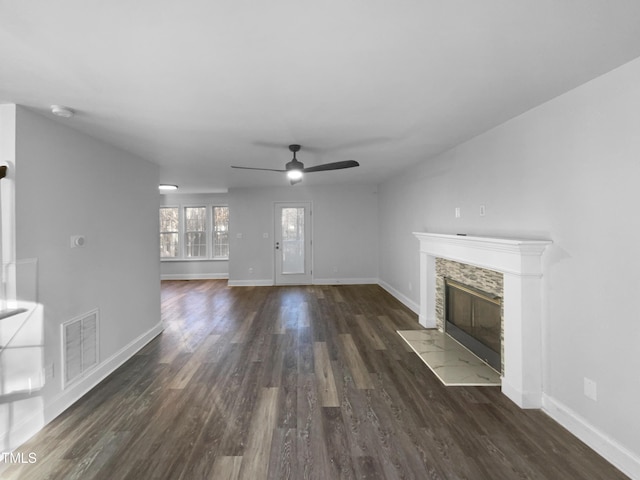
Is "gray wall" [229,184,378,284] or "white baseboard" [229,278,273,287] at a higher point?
"gray wall" [229,184,378,284]

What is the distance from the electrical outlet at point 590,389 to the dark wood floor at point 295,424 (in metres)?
0.34

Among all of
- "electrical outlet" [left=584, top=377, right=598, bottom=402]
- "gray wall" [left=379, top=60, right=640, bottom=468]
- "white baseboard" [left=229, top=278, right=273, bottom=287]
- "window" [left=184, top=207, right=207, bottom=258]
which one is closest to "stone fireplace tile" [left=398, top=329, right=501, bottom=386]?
"gray wall" [left=379, top=60, right=640, bottom=468]

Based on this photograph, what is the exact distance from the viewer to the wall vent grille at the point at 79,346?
254cm

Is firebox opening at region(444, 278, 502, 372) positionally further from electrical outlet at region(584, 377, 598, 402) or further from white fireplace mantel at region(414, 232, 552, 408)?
electrical outlet at region(584, 377, 598, 402)

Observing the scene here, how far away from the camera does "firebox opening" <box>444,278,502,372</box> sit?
299 centimetres

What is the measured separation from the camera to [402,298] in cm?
561

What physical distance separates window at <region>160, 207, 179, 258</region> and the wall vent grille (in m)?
5.84

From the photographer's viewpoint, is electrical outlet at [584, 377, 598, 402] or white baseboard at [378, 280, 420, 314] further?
white baseboard at [378, 280, 420, 314]

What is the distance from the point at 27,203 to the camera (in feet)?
7.22

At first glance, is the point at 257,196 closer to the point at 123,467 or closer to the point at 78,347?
the point at 78,347

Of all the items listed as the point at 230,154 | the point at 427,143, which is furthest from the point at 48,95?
the point at 427,143

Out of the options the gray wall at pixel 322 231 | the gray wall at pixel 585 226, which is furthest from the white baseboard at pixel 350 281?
the gray wall at pixel 585 226

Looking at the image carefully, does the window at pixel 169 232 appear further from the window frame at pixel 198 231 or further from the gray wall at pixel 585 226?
the gray wall at pixel 585 226

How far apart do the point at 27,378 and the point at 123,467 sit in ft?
3.59
